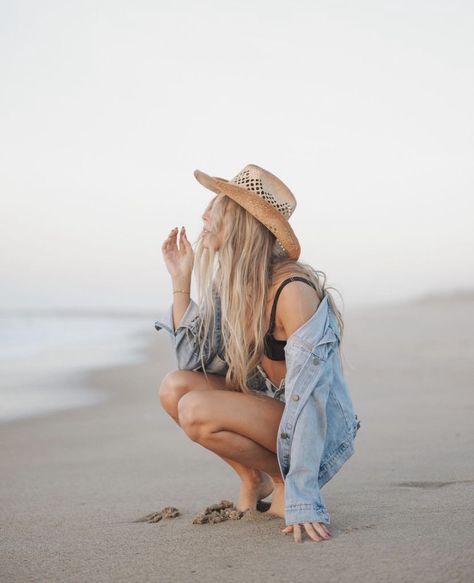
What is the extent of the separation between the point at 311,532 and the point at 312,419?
0.43m

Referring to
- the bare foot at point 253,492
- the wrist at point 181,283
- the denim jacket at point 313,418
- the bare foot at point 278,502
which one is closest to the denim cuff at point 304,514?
the denim jacket at point 313,418

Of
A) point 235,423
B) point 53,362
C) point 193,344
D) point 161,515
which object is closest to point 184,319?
point 193,344

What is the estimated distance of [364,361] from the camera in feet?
34.7

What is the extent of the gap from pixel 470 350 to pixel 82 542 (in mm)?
8719

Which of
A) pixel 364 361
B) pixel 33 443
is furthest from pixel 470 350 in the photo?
pixel 33 443

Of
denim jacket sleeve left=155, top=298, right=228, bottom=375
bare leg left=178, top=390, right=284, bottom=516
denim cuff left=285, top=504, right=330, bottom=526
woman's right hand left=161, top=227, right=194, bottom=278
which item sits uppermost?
woman's right hand left=161, top=227, right=194, bottom=278

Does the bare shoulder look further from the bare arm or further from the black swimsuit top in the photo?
the bare arm

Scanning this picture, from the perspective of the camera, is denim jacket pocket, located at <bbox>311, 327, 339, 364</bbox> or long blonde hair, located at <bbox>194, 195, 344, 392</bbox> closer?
denim jacket pocket, located at <bbox>311, 327, 339, 364</bbox>

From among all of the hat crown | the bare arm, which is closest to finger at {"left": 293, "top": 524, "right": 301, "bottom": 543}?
the bare arm

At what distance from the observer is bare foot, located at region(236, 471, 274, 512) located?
3.46m

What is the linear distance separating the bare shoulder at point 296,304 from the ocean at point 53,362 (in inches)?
168

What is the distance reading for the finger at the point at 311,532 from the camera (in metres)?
2.87

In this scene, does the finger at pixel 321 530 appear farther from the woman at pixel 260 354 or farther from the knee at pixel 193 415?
the knee at pixel 193 415

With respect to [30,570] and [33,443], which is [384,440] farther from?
[30,570]
